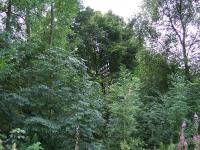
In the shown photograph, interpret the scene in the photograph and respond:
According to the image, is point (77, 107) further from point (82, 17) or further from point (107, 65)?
point (82, 17)

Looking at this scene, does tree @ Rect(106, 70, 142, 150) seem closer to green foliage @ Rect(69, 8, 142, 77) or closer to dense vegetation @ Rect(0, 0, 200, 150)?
dense vegetation @ Rect(0, 0, 200, 150)

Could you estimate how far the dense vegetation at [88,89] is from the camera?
416 inches

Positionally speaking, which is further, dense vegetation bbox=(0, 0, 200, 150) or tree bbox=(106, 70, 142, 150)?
tree bbox=(106, 70, 142, 150)

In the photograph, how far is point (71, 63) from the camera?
11.6m

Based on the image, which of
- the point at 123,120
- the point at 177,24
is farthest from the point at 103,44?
the point at 123,120

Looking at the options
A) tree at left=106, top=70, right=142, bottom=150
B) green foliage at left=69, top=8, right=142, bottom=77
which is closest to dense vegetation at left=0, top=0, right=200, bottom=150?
tree at left=106, top=70, right=142, bottom=150

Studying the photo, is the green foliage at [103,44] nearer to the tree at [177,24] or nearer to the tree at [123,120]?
the tree at [177,24]

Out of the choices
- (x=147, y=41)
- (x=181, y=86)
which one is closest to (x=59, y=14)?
(x=147, y=41)

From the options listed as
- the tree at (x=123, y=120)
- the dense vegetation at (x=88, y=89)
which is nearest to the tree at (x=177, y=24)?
the dense vegetation at (x=88, y=89)

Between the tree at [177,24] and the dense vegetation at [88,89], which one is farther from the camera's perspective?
the tree at [177,24]

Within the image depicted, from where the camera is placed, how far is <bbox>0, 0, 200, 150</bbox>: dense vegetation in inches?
416

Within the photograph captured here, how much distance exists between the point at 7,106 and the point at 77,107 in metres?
1.78

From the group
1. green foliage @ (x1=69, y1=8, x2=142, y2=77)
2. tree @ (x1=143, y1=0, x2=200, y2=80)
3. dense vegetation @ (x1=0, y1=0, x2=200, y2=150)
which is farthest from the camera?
green foliage @ (x1=69, y1=8, x2=142, y2=77)

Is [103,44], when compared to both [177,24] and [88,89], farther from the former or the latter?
[88,89]
